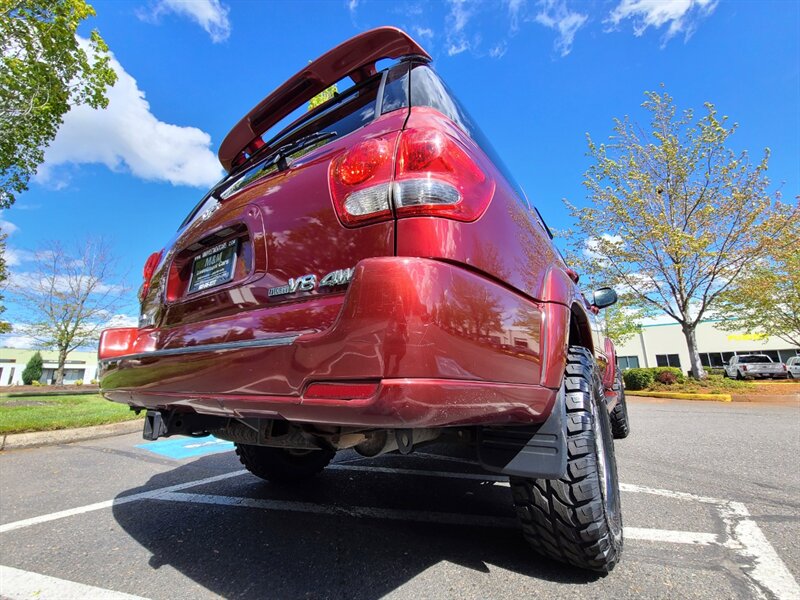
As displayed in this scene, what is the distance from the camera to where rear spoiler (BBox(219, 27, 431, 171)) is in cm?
175

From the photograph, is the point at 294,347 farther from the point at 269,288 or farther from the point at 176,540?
the point at 176,540

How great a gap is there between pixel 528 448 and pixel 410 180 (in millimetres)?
1046

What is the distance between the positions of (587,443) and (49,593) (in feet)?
7.67

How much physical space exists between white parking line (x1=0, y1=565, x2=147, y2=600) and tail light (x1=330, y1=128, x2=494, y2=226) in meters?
1.83

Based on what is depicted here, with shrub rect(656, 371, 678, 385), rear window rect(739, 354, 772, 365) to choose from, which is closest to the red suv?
shrub rect(656, 371, 678, 385)

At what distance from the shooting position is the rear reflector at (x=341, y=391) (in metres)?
1.07

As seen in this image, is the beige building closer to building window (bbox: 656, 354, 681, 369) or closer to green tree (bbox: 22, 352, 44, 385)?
building window (bbox: 656, 354, 681, 369)

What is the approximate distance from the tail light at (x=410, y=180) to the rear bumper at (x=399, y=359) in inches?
7.7

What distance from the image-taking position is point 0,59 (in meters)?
7.85

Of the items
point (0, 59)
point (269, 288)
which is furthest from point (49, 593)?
point (0, 59)

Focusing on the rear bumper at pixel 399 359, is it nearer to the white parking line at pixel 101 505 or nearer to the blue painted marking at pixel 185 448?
the white parking line at pixel 101 505

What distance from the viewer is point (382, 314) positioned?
108 centimetres

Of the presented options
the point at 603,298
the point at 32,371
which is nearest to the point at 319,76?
the point at 603,298

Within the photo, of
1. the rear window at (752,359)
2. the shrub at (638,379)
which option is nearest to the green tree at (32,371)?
the shrub at (638,379)
